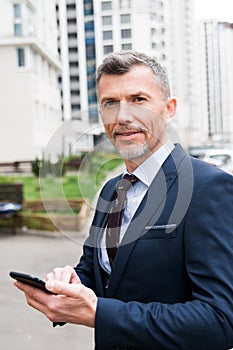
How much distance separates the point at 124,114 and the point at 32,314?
2330 mm

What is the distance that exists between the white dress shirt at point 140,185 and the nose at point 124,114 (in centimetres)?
7

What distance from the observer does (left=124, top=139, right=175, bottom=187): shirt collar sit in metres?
0.81

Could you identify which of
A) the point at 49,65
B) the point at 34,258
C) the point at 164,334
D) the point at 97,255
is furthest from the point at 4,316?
the point at 49,65

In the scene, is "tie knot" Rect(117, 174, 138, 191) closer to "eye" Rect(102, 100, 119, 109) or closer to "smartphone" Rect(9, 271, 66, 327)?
"eye" Rect(102, 100, 119, 109)

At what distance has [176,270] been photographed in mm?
732

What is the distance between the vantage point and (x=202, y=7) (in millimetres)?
1856

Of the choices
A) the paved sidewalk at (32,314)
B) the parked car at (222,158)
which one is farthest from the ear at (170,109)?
the parked car at (222,158)

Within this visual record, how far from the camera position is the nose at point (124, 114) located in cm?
78

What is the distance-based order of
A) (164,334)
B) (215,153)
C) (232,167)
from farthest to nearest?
1. (215,153)
2. (232,167)
3. (164,334)

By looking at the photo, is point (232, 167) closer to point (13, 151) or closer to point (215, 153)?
point (215, 153)

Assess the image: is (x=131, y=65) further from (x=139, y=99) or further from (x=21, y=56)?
(x=21, y=56)

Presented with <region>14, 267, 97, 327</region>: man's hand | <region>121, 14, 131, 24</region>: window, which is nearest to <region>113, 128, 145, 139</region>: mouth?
<region>14, 267, 97, 327</region>: man's hand

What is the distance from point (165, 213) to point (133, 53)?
245mm

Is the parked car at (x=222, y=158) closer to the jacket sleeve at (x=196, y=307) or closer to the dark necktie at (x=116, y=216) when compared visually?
the dark necktie at (x=116, y=216)
